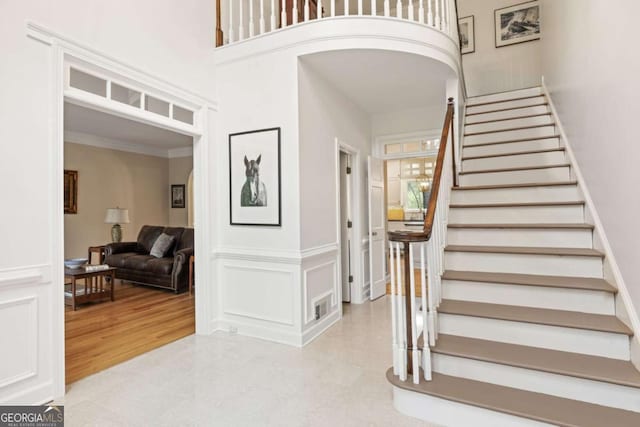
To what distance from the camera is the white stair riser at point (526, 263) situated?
2.37 m

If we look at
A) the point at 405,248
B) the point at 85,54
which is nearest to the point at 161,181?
the point at 85,54

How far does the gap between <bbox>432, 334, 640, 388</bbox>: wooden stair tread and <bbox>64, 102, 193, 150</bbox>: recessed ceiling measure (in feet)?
16.5

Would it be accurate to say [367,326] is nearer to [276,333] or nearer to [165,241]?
[276,333]

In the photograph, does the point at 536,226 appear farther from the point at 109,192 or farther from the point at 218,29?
the point at 109,192

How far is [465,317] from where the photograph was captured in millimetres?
2277

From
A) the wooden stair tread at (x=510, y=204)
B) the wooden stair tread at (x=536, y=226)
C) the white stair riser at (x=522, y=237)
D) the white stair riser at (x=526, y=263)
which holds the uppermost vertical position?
the wooden stair tread at (x=510, y=204)

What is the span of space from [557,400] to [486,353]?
38cm

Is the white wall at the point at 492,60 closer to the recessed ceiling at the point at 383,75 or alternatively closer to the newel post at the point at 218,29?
the recessed ceiling at the point at 383,75

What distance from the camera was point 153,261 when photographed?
531 cm

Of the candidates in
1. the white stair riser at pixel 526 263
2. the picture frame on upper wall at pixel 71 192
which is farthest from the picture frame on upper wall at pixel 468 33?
the picture frame on upper wall at pixel 71 192

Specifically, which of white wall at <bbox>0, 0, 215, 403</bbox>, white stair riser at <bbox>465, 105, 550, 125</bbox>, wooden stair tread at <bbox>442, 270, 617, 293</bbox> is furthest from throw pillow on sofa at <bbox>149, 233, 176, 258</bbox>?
white stair riser at <bbox>465, 105, 550, 125</bbox>

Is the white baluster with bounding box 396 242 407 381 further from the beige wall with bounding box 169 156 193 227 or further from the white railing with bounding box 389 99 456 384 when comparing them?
the beige wall with bounding box 169 156 193 227

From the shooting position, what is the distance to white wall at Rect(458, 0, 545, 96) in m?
5.75

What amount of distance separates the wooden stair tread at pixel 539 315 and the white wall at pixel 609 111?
7.3 inches
